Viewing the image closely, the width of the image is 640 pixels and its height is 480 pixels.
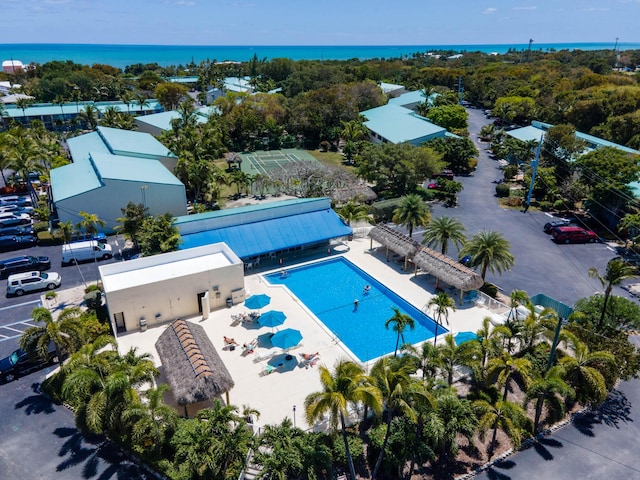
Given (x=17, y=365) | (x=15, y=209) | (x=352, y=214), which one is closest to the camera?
(x=17, y=365)

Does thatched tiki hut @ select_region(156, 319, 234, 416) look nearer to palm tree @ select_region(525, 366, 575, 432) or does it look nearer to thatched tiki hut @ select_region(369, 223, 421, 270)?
palm tree @ select_region(525, 366, 575, 432)

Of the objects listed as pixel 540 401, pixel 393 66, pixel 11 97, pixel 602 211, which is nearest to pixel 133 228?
pixel 540 401

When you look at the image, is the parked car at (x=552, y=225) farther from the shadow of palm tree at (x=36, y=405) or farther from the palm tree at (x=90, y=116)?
the palm tree at (x=90, y=116)

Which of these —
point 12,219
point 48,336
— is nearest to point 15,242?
point 12,219

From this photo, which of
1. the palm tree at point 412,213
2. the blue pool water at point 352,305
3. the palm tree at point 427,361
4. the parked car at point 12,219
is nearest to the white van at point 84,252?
the parked car at point 12,219

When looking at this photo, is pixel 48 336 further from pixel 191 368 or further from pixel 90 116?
pixel 90 116
